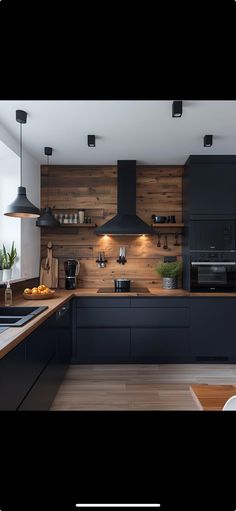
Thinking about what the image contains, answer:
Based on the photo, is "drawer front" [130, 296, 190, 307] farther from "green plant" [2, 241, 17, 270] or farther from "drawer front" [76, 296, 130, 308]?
"green plant" [2, 241, 17, 270]

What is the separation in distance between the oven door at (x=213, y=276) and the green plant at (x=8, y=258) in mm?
2036

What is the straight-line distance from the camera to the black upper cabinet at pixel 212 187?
3744 millimetres

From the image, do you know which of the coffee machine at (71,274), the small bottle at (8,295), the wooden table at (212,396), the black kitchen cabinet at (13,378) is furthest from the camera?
the coffee machine at (71,274)

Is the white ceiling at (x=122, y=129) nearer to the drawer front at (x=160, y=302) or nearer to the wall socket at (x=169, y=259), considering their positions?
the wall socket at (x=169, y=259)

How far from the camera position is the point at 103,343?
11.6 feet

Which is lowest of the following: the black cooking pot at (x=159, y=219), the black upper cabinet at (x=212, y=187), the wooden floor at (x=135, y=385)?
the wooden floor at (x=135, y=385)

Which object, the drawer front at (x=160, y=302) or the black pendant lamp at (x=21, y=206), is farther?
the drawer front at (x=160, y=302)

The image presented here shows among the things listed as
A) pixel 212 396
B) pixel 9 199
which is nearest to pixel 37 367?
pixel 212 396

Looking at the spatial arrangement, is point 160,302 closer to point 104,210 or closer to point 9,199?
point 104,210

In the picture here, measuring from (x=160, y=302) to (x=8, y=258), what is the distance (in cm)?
172

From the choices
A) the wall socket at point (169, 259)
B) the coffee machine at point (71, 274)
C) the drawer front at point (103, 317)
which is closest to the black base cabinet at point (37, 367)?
the drawer front at point (103, 317)
